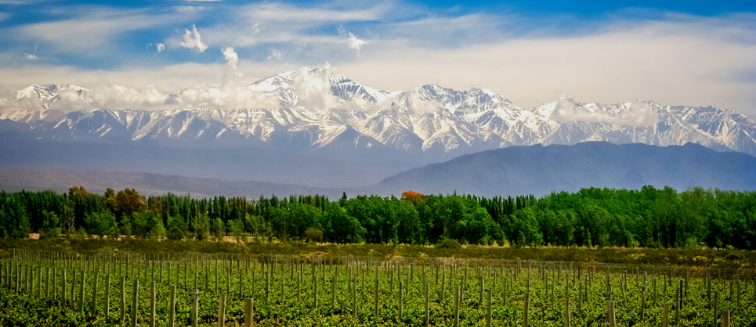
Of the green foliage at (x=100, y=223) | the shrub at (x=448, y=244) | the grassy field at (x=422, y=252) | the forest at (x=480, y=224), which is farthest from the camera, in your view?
the green foliage at (x=100, y=223)

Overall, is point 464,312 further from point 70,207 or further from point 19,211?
point 70,207

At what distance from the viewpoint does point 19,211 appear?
126 m

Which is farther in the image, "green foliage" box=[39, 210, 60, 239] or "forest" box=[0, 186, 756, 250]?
"green foliage" box=[39, 210, 60, 239]

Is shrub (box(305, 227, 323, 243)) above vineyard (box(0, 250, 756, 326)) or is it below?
above

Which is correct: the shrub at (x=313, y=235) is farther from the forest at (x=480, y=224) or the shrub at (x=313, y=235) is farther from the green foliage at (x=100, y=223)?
the green foliage at (x=100, y=223)

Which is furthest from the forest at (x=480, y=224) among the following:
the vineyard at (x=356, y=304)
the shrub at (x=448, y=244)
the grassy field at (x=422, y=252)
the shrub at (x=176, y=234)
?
the vineyard at (x=356, y=304)

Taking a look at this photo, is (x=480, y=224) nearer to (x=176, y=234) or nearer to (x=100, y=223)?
(x=176, y=234)

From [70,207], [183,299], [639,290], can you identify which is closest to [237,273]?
[183,299]

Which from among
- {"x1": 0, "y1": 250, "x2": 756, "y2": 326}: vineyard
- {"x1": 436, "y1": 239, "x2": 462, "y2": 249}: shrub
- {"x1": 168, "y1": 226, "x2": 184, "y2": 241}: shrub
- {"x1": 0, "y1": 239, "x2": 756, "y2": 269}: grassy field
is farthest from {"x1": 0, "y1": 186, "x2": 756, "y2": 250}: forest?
{"x1": 0, "y1": 250, "x2": 756, "y2": 326}: vineyard

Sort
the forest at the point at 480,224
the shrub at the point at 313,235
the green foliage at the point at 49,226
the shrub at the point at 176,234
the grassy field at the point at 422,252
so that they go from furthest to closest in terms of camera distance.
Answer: the shrub at the point at 176,234 → the green foliage at the point at 49,226 → the shrub at the point at 313,235 → the forest at the point at 480,224 → the grassy field at the point at 422,252

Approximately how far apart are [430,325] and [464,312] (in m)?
2.70

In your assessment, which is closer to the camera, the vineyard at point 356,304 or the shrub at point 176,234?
the vineyard at point 356,304

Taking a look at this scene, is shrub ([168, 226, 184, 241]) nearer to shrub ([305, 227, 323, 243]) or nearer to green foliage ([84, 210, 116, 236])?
green foliage ([84, 210, 116, 236])

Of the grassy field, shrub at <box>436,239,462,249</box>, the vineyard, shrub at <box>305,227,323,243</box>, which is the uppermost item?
shrub at <box>305,227,323,243</box>
